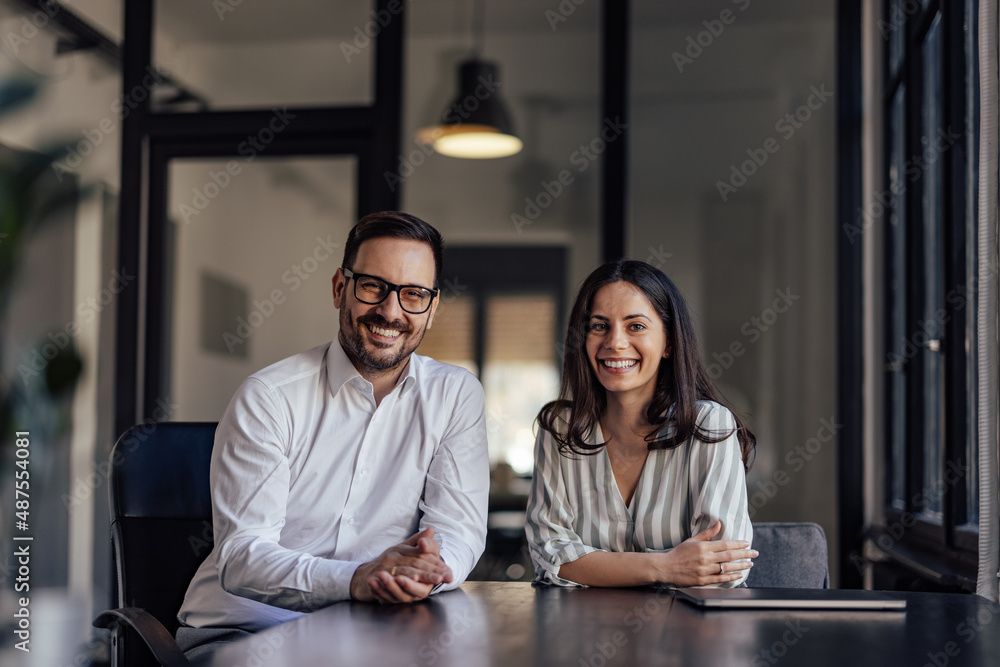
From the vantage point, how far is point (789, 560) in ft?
7.43

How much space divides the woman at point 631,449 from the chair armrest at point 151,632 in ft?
2.56

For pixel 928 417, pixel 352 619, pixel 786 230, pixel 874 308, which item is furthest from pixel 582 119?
pixel 352 619

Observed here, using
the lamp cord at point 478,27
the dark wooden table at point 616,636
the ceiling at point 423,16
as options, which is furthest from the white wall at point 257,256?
the dark wooden table at point 616,636

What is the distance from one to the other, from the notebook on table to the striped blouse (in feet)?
1.11

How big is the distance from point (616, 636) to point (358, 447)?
37.8 inches
